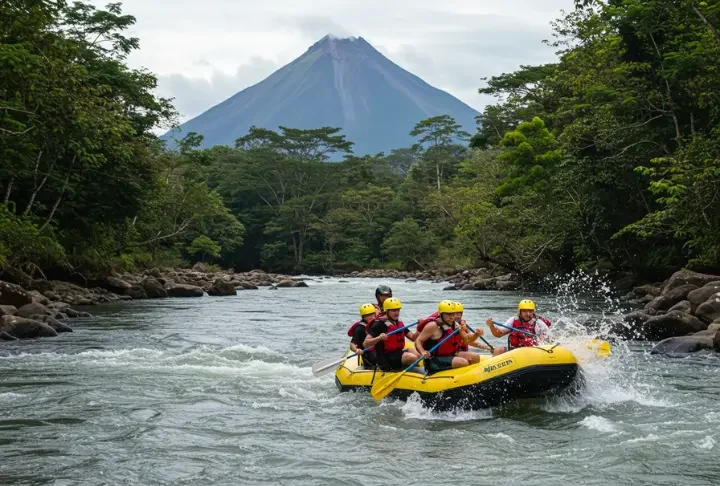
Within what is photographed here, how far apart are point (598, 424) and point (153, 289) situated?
2307 cm

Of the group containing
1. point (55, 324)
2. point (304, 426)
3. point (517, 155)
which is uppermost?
point (517, 155)

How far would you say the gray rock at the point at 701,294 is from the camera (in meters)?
15.9

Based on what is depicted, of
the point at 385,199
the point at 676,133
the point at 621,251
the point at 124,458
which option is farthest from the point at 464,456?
the point at 385,199

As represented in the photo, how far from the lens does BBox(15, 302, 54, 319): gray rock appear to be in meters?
17.2

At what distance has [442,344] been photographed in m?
9.22

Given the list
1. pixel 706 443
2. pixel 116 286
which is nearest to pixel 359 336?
pixel 706 443

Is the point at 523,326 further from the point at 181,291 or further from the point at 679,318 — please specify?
the point at 181,291

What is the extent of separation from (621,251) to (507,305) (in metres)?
6.65

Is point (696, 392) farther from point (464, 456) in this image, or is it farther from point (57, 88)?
point (57, 88)

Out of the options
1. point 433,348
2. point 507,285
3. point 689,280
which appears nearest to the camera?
point 433,348

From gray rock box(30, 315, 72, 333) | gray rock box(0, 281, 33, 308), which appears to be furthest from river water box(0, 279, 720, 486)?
gray rock box(0, 281, 33, 308)

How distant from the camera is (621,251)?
91.5 feet

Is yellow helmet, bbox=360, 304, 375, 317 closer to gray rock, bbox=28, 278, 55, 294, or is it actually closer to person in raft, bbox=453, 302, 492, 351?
person in raft, bbox=453, 302, 492, 351

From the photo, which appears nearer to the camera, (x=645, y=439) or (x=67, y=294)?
(x=645, y=439)
